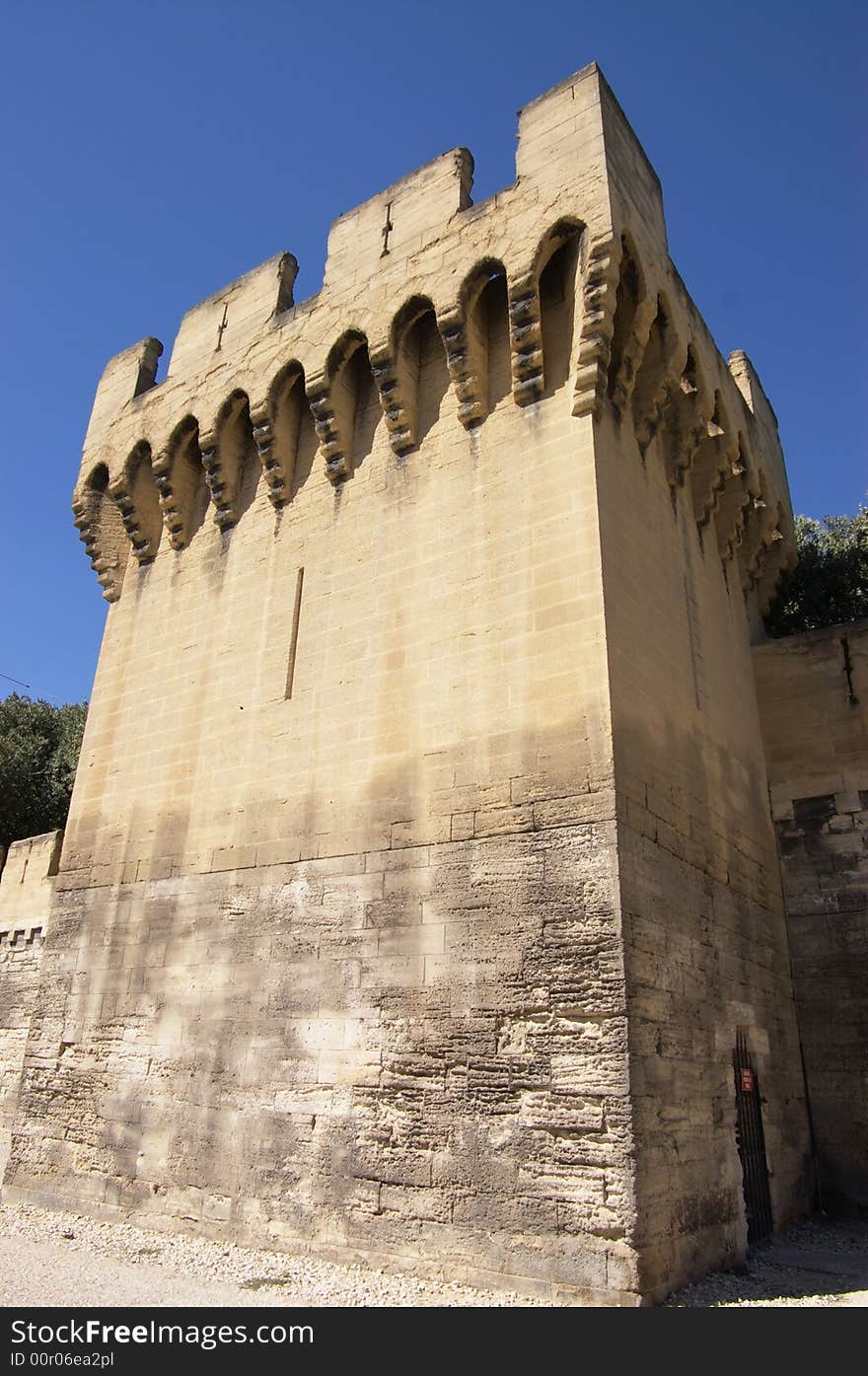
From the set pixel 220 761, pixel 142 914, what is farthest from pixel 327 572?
pixel 142 914

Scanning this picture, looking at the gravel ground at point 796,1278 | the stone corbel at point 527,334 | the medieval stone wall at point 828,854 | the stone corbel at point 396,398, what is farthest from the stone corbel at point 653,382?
the gravel ground at point 796,1278

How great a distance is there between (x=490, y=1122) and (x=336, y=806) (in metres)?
2.95

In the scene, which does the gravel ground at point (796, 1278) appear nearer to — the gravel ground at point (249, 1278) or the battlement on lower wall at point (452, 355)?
the gravel ground at point (249, 1278)

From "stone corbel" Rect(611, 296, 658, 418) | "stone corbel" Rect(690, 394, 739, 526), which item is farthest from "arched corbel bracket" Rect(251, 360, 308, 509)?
"stone corbel" Rect(690, 394, 739, 526)

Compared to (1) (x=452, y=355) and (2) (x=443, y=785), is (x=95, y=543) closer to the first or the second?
(1) (x=452, y=355)

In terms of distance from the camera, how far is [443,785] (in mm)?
7520

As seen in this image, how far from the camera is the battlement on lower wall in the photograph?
8445 millimetres

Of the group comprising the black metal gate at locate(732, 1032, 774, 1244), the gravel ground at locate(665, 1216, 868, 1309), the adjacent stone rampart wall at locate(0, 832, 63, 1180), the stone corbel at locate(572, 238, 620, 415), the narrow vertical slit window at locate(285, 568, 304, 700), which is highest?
the stone corbel at locate(572, 238, 620, 415)

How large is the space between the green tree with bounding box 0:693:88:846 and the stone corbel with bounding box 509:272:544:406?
15251 mm

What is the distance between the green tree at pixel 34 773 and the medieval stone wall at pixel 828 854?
15.3 meters

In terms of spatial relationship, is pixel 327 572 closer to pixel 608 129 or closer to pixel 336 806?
pixel 336 806

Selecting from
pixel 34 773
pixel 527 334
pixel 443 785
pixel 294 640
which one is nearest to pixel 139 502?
pixel 294 640

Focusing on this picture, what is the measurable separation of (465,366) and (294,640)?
318 cm

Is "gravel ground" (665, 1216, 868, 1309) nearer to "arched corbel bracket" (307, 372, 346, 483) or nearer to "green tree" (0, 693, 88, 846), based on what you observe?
"arched corbel bracket" (307, 372, 346, 483)
